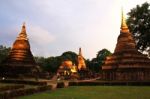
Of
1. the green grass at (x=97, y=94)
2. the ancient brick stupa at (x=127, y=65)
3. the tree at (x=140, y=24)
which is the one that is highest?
the tree at (x=140, y=24)

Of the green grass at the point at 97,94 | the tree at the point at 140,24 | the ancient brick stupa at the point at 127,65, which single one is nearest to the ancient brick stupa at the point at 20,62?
the ancient brick stupa at the point at 127,65

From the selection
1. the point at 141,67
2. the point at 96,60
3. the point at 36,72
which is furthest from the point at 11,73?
the point at 96,60

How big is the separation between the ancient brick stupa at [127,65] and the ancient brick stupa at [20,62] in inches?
657

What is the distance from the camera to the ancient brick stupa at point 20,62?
5678 cm

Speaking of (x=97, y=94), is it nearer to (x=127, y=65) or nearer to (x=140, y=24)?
(x=127, y=65)

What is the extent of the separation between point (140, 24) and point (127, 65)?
1441cm

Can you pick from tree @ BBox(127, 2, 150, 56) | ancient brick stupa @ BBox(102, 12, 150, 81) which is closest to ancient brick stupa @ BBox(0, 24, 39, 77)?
ancient brick stupa @ BBox(102, 12, 150, 81)

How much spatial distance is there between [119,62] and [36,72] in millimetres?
20200

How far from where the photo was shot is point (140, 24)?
56.6 m

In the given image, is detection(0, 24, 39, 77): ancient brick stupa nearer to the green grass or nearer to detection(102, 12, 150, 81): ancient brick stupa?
detection(102, 12, 150, 81): ancient brick stupa

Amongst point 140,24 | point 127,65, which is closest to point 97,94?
point 127,65

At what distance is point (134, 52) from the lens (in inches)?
1842

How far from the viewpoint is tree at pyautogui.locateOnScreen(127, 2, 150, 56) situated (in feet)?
183

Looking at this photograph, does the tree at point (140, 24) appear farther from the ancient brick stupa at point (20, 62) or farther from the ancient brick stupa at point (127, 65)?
the ancient brick stupa at point (20, 62)
